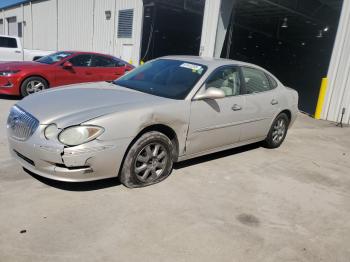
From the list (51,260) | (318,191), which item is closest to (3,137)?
(51,260)

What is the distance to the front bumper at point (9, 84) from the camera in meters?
8.27

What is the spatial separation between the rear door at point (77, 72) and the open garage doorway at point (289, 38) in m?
7.11

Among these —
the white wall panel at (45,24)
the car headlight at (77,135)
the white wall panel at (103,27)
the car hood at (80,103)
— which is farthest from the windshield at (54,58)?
the white wall panel at (45,24)

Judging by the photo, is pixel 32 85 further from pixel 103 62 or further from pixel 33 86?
pixel 103 62

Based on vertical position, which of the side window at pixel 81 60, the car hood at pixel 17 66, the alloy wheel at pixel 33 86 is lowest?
the alloy wheel at pixel 33 86

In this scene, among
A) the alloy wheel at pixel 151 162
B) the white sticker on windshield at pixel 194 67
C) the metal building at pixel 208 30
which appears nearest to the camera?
the alloy wheel at pixel 151 162

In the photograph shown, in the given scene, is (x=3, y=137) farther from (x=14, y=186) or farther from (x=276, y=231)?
(x=276, y=231)

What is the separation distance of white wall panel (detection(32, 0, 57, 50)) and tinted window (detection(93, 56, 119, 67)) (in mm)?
15722

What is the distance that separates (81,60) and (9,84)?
6.62 feet

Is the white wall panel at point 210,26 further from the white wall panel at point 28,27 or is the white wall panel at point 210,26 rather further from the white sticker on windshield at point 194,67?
the white wall panel at point 28,27

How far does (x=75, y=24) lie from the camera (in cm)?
2073

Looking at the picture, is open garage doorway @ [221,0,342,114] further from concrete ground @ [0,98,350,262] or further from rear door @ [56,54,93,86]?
concrete ground @ [0,98,350,262]

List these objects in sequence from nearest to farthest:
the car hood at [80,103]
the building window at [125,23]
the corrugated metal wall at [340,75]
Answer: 1. the car hood at [80,103]
2. the corrugated metal wall at [340,75]
3. the building window at [125,23]

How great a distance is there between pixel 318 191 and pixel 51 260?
3.42 meters
